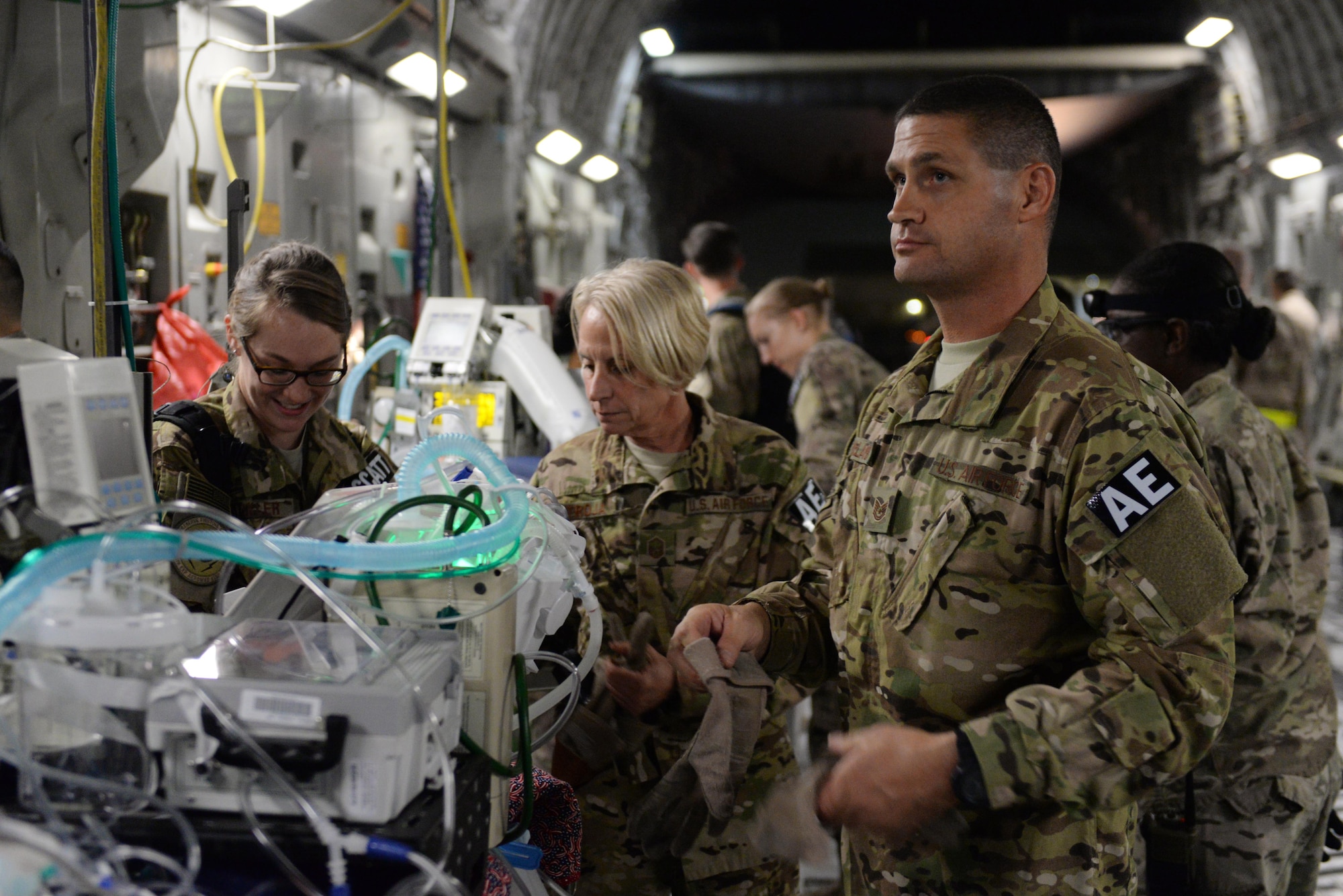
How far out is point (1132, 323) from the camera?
223cm

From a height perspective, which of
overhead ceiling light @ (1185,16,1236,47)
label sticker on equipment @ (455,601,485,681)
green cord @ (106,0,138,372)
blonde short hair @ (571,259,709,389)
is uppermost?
overhead ceiling light @ (1185,16,1236,47)

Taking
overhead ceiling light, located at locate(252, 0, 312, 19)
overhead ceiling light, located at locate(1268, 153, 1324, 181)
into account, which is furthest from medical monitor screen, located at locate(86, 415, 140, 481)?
overhead ceiling light, located at locate(1268, 153, 1324, 181)

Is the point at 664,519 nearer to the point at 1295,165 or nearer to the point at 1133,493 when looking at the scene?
the point at 1133,493

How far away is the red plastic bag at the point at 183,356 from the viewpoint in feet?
9.79

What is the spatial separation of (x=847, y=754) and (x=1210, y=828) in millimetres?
1256

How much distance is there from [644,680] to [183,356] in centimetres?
195

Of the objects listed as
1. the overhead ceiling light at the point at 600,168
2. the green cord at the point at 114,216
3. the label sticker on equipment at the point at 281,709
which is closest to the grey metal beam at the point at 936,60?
the overhead ceiling light at the point at 600,168

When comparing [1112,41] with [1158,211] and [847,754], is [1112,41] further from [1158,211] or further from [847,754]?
[847,754]

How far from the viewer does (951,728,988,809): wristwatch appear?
1173 mm

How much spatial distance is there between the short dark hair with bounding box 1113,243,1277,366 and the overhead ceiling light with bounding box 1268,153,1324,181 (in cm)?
648

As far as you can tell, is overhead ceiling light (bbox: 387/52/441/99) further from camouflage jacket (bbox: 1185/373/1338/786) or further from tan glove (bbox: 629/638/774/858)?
tan glove (bbox: 629/638/774/858)

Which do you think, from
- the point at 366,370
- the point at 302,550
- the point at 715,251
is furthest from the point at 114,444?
the point at 715,251

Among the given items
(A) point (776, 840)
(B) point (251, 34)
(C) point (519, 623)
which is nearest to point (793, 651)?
(A) point (776, 840)

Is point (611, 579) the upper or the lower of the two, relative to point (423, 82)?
lower
